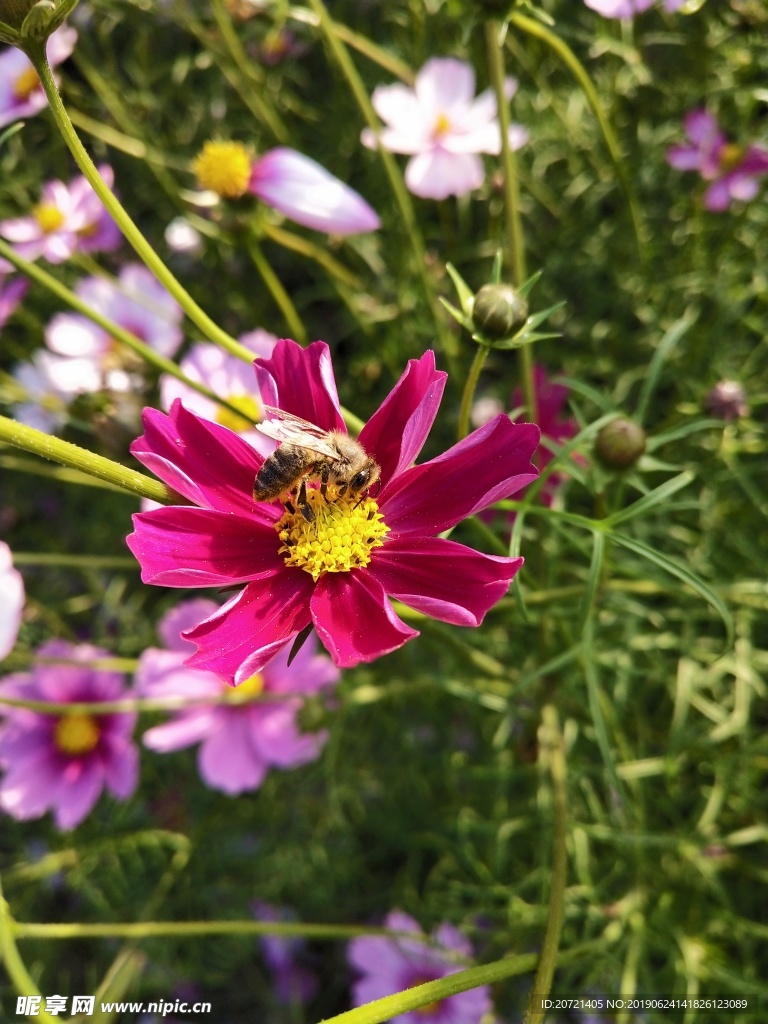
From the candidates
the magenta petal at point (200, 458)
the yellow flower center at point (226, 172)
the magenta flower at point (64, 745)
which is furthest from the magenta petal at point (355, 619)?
the magenta flower at point (64, 745)

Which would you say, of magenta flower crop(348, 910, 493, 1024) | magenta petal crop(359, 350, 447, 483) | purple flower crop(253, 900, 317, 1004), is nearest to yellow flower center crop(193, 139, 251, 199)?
magenta petal crop(359, 350, 447, 483)

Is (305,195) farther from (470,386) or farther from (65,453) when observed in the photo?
(65,453)

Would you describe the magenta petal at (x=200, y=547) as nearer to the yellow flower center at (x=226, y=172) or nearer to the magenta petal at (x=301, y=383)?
the magenta petal at (x=301, y=383)

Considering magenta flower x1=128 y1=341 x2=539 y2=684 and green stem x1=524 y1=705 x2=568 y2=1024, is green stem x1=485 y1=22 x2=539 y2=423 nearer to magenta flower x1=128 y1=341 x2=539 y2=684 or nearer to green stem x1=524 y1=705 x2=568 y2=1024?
magenta flower x1=128 y1=341 x2=539 y2=684

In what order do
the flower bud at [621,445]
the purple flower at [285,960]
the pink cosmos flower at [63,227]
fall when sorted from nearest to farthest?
1. the flower bud at [621,445]
2. the pink cosmos flower at [63,227]
3. the purple flower at [285,960]

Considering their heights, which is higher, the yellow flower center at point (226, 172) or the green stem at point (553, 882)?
the yellow flower center at point (226, 172)

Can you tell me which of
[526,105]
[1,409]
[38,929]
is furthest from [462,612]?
[526,105]

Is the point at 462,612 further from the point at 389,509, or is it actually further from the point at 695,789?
the point at 695,789

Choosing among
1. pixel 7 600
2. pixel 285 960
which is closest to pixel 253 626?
pixel 7 600
